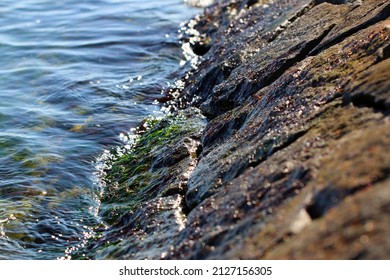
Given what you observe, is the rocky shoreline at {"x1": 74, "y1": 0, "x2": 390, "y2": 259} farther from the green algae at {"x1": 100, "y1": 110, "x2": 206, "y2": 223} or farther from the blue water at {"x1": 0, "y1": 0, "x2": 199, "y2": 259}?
the blue water at {"x1": 0, "y1": 0, "x2": 199, "y2": 259}

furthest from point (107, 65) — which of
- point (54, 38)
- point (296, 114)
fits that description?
point (296, 114)

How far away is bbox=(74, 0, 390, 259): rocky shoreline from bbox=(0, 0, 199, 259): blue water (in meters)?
0.50

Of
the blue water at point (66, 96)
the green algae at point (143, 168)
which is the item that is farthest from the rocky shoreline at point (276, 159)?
the blue water at point (66, 96)

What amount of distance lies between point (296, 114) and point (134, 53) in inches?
309

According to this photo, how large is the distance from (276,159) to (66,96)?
6458 mm

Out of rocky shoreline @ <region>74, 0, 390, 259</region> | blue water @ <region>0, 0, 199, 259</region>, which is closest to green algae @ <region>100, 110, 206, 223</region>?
rocky shoreline @ <region>74, 0, 390, 259</region>


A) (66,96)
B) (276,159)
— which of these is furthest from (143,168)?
(66,96)

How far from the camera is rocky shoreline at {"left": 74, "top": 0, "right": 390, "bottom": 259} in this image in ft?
10.9

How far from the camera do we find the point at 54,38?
13484mm

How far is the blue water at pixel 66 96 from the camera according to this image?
249 inches

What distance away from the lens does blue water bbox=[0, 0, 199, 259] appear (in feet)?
20.7

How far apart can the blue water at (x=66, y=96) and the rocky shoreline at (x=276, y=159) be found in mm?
497

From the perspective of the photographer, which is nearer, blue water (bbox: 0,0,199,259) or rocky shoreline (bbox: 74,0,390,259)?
rocky shoreline (bbox: 74,0,390,259)

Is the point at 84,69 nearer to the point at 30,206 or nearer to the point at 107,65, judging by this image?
the point at 107,65
